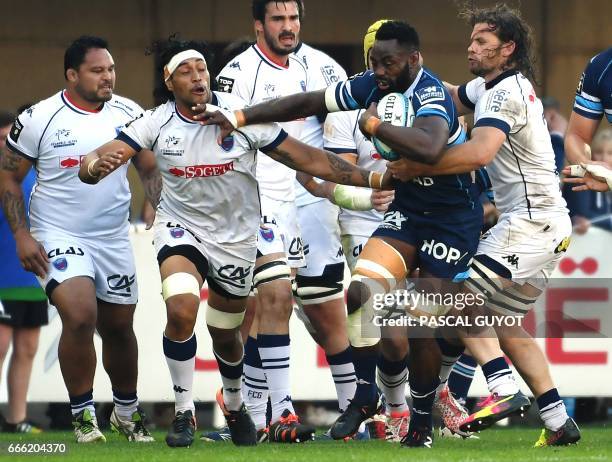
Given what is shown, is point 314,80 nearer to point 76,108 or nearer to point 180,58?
point 76,108

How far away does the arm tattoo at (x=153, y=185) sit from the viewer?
416 inches

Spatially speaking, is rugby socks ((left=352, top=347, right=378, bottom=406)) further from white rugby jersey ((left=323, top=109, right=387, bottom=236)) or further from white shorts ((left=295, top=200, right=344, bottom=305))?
white rugby jersey ((left=323, top=109, right=387, bottom=236))

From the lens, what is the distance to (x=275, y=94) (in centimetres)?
1109

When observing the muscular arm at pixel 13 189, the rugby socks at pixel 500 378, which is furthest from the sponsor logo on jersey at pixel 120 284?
the rugby socks at pixel 500 378

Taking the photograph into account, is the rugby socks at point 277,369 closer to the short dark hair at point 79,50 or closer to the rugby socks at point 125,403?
the rugby socks at point 125,403

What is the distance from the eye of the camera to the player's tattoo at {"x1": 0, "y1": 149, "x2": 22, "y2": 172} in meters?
10.6

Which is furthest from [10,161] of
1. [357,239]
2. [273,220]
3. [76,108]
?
[357,239]

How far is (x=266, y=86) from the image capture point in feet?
36.4

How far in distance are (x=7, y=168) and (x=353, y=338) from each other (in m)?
2.54

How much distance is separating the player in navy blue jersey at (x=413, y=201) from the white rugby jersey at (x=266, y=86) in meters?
1.35

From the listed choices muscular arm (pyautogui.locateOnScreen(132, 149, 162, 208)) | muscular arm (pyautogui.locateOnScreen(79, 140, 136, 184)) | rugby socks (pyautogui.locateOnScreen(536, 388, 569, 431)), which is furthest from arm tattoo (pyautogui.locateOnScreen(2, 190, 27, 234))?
rugby socks (pyautogui.locateOnScreen(536, 388, 569, 431))

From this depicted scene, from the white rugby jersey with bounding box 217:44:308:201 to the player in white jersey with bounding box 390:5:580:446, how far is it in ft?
5.53

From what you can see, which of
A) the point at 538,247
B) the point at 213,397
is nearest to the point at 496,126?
the point at 538,247

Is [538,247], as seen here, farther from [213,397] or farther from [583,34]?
[583,34]
